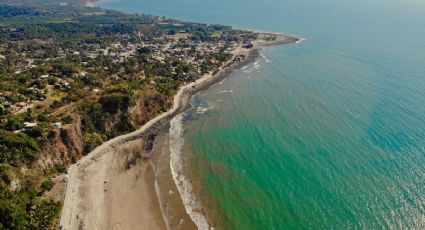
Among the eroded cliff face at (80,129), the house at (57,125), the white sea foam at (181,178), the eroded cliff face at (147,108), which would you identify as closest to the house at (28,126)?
the house at (57,125)

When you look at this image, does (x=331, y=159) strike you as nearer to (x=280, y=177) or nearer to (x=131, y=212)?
(x=280, y=177)

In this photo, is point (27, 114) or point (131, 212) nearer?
point (131, 212)

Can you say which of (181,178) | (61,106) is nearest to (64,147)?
(61,106)

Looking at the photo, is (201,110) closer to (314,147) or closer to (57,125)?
(314,147)

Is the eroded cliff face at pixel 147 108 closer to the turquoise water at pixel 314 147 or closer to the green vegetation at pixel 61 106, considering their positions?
the green vegetation at pixel 61 106

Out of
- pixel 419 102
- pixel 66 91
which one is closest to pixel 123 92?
pixel 66 91

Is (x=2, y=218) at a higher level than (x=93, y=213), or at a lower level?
higher

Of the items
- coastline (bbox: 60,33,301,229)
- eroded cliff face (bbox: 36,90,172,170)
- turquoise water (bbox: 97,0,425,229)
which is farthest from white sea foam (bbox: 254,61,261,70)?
coastline (bbox: 60,33,301,229)

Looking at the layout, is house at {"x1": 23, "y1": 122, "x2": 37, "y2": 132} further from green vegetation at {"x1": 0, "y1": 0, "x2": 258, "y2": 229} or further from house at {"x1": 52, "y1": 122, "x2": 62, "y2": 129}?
house at {"x1": 52, "y1": 122, "x2": 62, "y2": 129}
